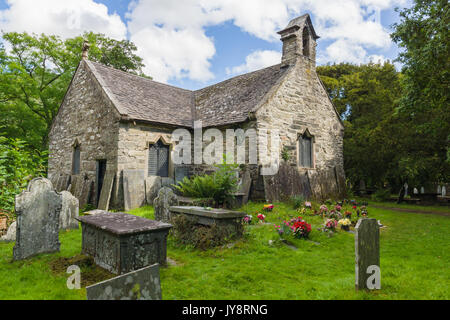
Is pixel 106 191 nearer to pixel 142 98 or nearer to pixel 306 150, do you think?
pixel 142 98

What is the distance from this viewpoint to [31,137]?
21.2 m

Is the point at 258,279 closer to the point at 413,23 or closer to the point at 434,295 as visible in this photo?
the point at 434,295

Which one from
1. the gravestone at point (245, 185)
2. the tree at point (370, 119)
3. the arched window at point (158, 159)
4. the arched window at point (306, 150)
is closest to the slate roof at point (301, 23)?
the arched window at point (306, 150)

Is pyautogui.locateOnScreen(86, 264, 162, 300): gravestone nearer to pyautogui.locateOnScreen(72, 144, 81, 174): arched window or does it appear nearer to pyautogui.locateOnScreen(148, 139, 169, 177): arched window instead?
pyautogui.locateOnScreen(148, 139, 169, 177): arched window

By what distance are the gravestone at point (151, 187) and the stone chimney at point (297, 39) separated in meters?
8.60

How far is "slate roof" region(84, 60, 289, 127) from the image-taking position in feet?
41.1

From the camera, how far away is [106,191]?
36.8ft

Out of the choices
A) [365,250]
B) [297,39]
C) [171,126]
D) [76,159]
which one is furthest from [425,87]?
[76,159]

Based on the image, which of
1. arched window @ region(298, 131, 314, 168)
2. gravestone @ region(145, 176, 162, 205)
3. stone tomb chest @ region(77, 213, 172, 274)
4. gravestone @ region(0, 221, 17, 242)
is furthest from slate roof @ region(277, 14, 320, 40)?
gravestone @ region(0, 221, 17, 242)

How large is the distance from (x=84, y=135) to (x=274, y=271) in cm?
1224

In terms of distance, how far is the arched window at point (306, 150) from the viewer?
13.8 m

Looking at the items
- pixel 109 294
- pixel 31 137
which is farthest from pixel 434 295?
pixel 31 137

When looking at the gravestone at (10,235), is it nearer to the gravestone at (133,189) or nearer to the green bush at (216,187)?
the gravestone at (133,189)

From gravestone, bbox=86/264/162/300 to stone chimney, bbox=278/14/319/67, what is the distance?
13256mm
